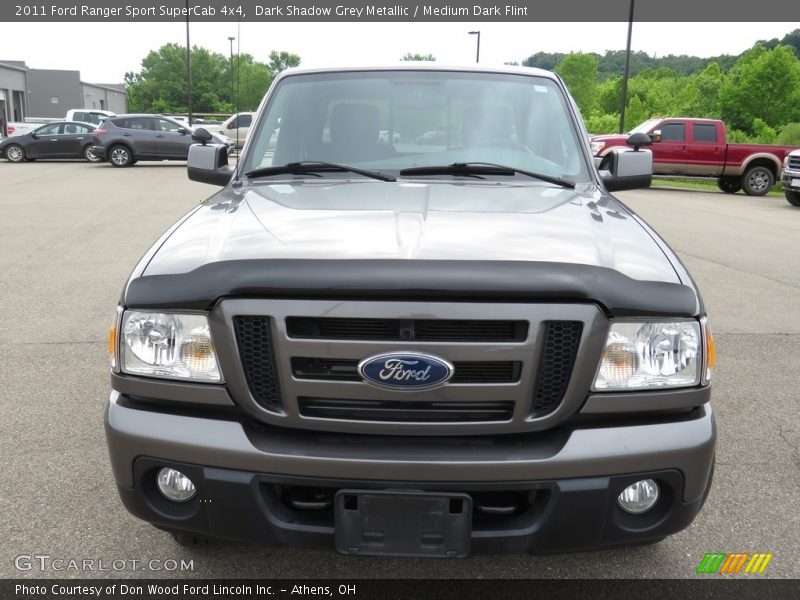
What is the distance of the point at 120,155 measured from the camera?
23531mm

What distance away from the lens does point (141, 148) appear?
76.7 ft

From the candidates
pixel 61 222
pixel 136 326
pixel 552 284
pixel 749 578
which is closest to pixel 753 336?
pixel 749 578

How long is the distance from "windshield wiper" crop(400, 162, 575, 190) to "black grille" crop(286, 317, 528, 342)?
4.36 feet

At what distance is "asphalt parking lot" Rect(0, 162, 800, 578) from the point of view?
2.65m

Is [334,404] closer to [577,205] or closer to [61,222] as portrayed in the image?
[577,205]

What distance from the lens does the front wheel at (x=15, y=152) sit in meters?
25.8

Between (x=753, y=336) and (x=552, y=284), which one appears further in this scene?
(x=753, y=336)

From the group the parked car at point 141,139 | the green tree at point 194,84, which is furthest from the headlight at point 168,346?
the green tree at point 194,84

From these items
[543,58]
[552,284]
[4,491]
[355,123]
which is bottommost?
[4,491]

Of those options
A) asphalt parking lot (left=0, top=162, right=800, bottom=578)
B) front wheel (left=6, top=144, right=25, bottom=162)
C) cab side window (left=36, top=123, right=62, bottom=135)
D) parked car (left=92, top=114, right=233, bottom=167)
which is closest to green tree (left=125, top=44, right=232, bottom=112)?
front wheel (left=6, top=144, right=25, bottom=162)

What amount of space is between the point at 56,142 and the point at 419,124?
25250mm

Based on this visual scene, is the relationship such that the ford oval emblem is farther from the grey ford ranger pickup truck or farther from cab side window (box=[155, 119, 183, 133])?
cab side window (box=[155, 119, 183, 133])

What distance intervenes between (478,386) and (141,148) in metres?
23.4

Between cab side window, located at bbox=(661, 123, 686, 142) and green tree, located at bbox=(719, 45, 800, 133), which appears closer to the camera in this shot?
cab side window, located at bbox=(661, 123, 686, 142)
